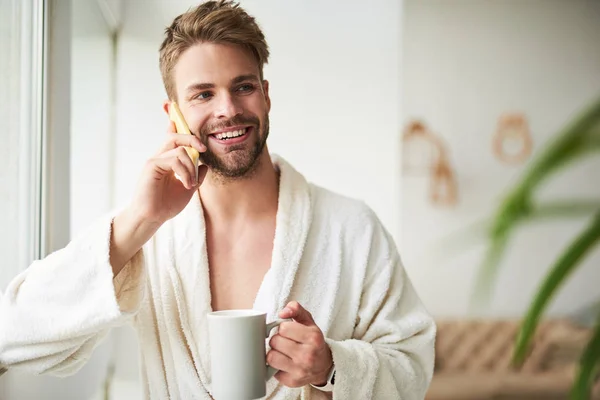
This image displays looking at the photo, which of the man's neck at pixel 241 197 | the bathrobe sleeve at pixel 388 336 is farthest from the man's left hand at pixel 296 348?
the man's neck at pixel 241 197

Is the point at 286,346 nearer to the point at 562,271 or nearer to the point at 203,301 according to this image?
the point at 203,301

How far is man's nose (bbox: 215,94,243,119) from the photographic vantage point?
3.71ft

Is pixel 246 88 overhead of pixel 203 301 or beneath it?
overhead

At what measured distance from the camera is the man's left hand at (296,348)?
85 centimetres

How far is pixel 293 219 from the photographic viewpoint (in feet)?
3.91

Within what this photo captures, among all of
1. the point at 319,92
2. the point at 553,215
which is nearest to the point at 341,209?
the point at 319,92

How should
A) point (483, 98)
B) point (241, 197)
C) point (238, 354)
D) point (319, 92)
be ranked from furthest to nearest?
point (483, 98), point (319, 92), point (241, 197), point (238, 354)

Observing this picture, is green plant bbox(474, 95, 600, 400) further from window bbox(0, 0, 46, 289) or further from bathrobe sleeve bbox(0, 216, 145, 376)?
window bbox(0, 0, 46, 289)

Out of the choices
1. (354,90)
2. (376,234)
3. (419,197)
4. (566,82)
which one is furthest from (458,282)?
(376,234)

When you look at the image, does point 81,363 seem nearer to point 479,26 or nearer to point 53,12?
point 53,12

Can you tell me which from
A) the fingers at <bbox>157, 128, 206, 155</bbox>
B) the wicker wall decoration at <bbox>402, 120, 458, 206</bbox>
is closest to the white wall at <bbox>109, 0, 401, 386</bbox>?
the fingers at <bbox>157, 128, 206, 155</bbox>

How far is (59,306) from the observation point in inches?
37.7

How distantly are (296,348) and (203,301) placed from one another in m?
0.29

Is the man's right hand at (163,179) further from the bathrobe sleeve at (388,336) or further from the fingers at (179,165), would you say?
the bathrobe sleeve at (388,336)
